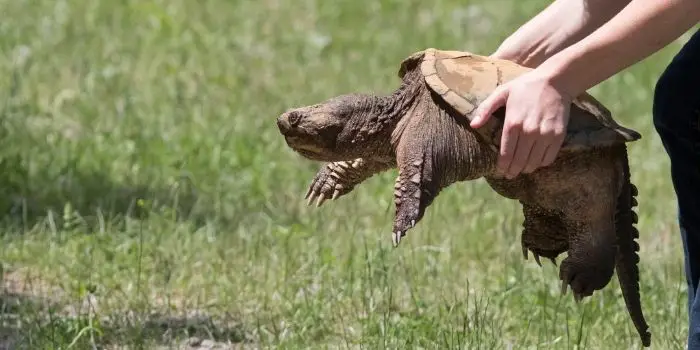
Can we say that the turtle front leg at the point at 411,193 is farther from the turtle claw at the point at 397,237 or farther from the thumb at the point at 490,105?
the thumb at the point at 490,105

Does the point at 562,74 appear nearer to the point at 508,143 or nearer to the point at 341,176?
the point at 508,143

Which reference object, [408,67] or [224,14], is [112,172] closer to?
[408,67]

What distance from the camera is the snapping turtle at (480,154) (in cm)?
348

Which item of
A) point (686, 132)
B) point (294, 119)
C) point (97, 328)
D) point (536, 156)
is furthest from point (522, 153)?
point (97, 328)

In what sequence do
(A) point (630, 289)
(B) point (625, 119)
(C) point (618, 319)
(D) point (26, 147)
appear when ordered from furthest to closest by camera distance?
1. (B) point (625, 119)
2. (D) point (26, 147)
3. (C) point (618, 319)
4. (A) point (630, 289)

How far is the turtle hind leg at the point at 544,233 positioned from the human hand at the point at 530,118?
49 centimetres

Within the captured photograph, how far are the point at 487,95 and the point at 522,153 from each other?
0.29 m

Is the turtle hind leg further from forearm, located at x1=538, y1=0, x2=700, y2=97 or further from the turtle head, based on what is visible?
forearm, located at x1=538, y1=0, x2=700, y2=97

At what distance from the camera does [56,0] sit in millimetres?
9172

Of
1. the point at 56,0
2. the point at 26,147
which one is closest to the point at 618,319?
the point at 26,147

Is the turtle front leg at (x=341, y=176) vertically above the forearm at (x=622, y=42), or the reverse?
the forearm at (x=622, y=42)

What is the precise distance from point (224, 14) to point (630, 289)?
609 centimetres

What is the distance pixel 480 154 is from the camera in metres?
3.53

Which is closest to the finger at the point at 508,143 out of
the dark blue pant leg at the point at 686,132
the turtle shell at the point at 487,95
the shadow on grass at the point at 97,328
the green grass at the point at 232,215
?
the turtle shell at the point at 487,95
